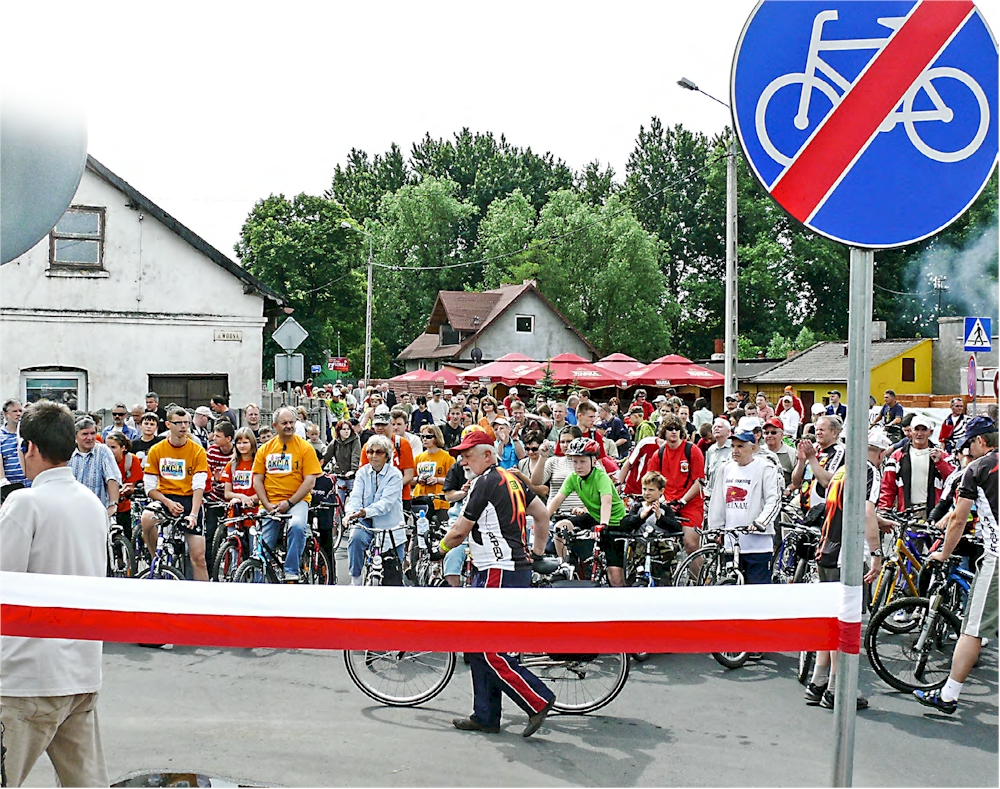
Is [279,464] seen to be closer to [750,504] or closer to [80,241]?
[750,504]

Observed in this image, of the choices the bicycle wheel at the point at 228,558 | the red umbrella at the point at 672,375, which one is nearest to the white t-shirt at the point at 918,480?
the bicycle wheel at the point at 228,558

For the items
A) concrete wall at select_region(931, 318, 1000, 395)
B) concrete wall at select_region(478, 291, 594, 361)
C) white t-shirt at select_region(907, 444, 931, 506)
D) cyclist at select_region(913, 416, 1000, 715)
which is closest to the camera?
cyclist at select_region(913, 416, 1000, 715)

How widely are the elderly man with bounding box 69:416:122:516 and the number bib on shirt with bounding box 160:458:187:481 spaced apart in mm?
409

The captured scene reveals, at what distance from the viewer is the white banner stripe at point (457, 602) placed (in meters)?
3.35

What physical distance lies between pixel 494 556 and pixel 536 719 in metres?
1.03

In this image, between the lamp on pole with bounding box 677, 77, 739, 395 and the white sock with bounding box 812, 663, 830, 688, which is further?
the lamp on pole with bounding box 677, 77, 739, 395

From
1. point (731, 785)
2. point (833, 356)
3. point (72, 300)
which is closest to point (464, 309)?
point (833, 356)

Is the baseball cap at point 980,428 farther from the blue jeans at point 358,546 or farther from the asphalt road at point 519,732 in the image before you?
the blue jeans at point 358,546

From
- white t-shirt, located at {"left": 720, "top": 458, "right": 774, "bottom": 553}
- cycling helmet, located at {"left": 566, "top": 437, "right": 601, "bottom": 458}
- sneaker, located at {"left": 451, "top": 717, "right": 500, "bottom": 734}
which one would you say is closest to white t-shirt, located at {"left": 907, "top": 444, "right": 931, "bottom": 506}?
white t-shirt, located at {"left": 720, "top": 458, "right": 774, "bottom": 553}

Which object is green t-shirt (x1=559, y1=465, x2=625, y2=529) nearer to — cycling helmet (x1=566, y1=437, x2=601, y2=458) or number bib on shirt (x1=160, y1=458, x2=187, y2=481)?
cycling helmet (x1=566, y1=437, x2=601, y2=458)

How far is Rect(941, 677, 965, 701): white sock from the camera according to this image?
6.83 meters

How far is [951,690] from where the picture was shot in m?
6.86

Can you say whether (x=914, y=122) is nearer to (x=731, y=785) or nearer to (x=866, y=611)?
(x=731, y=785)

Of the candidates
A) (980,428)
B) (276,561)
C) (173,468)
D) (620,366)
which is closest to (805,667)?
(980,428)
